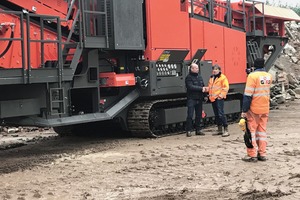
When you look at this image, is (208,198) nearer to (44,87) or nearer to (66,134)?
(44,87)

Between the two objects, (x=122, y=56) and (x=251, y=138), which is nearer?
(x=251, y=138)

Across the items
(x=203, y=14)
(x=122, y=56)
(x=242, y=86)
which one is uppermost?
(x=203, y=14)

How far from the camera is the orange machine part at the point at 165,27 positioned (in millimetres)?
9992

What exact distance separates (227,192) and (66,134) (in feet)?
22.4

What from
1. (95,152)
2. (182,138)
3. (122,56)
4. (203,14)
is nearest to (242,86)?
(203,14)

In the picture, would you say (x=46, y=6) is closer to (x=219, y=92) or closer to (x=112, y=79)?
(x=112, y=79)

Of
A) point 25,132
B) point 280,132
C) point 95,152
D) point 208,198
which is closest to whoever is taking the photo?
point 208,198

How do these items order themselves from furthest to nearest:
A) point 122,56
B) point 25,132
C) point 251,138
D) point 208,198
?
point 25,132 < point 122,56 < point 251,138 < point 208,198

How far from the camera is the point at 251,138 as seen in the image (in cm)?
729

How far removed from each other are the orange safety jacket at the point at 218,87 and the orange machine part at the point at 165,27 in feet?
3.48

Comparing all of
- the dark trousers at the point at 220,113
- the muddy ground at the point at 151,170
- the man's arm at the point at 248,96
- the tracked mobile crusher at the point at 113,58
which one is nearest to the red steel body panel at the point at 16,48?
the tracked mobile crusher at the point at 113,58

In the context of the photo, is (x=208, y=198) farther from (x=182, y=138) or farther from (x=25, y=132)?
(x=25, y=132)

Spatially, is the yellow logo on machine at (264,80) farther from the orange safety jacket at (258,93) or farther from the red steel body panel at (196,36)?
the red steel body panel at (196,36)

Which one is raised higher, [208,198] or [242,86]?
[242,86]
